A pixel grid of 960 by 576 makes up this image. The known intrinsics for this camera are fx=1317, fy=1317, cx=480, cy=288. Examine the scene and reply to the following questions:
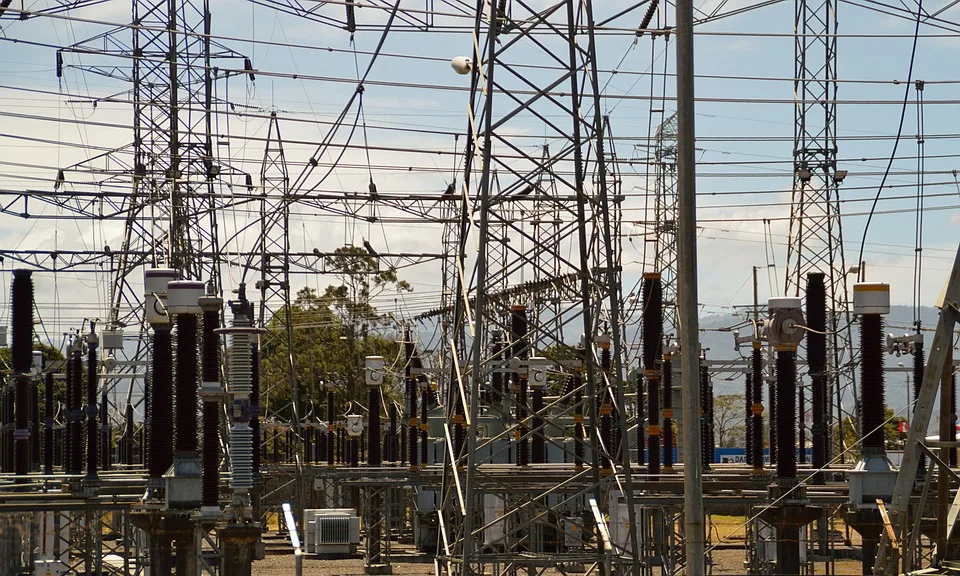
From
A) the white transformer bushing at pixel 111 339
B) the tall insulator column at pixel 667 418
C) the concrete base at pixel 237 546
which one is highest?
the white transformer bushing at pixel 111 339

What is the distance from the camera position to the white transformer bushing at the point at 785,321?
20.8m

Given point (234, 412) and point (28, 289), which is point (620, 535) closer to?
point (234, 412)

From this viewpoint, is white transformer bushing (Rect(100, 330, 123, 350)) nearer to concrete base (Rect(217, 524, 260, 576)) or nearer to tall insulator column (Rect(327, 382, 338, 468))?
concrete base (Rect(217, 524, 260, 576))

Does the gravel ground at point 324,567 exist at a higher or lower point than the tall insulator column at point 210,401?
lower

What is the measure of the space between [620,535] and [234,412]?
9569 mm

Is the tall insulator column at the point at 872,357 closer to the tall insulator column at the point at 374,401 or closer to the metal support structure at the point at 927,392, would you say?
the metal support structure at the point at 927,392

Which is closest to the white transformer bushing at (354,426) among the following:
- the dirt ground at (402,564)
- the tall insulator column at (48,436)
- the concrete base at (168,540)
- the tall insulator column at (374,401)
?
Answer: the tall insulator column at (374,401)

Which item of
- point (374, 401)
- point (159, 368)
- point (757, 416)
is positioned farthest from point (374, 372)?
point (159, 368)

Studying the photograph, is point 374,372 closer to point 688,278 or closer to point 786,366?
point 786,366

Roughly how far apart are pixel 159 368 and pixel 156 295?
46.1 inches

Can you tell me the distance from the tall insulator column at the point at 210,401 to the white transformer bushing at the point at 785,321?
8.66 metres

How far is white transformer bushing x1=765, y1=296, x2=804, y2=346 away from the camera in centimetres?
2083

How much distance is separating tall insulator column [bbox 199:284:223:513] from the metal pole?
9.46 meters

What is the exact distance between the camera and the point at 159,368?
20125mm
